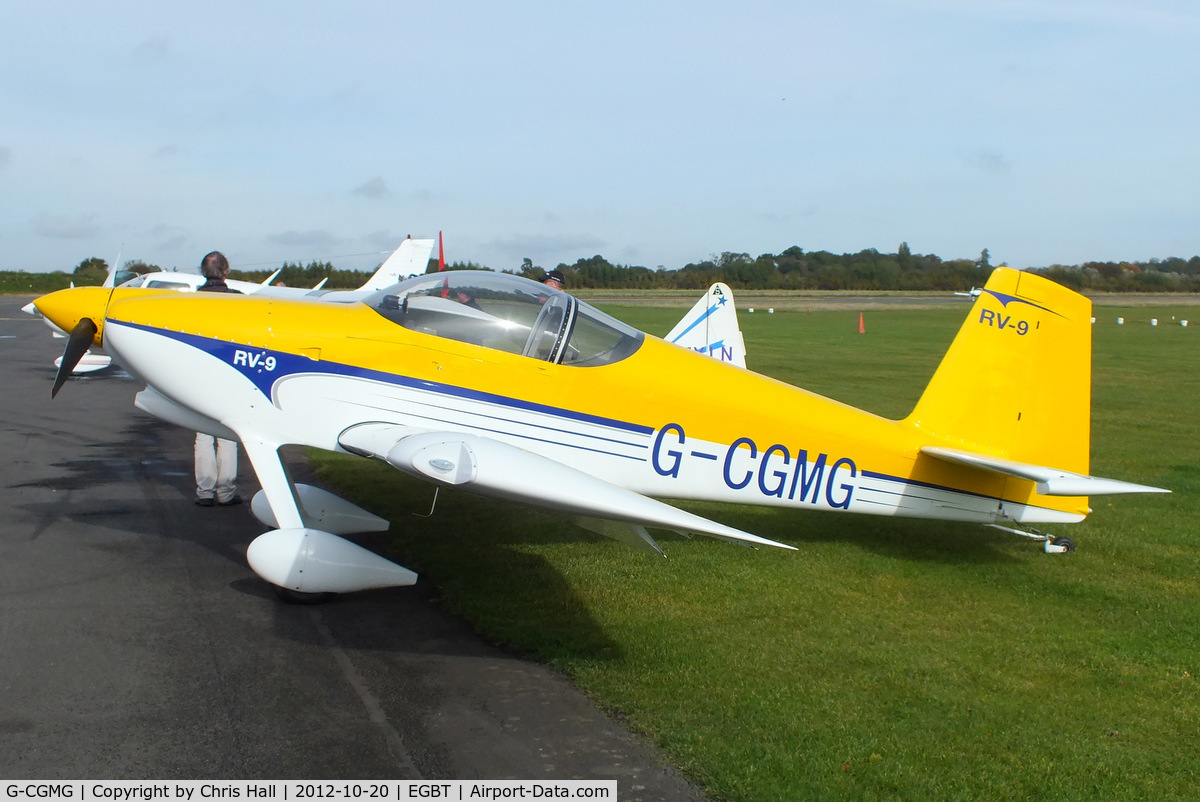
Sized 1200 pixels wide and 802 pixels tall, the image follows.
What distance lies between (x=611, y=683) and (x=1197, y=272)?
239ft

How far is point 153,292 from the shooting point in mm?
5680

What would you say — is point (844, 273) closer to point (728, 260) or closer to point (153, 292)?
point (728, 260)

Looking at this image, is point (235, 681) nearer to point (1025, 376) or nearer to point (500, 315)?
point (500, 315)

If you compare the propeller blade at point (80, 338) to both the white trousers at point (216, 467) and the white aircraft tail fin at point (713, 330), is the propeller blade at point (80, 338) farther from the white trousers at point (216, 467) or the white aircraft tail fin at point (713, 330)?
the white aircraft tail fin at point (713, 330)

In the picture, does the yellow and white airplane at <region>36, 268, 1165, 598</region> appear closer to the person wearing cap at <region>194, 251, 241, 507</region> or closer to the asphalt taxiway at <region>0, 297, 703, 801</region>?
the asphalt taxiway at <region>0, 297, 703, 801</region>

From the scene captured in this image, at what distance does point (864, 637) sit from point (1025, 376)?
2394mm

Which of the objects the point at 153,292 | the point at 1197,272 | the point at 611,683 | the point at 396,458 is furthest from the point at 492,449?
the point at 1197,272

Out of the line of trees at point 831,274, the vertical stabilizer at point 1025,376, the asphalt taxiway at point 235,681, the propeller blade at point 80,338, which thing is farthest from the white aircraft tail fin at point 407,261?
the line of trees at point 831,274

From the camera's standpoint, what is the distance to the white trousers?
7.20 m

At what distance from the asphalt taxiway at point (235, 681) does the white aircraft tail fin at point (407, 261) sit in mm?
20095

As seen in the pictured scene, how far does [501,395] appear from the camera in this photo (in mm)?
5355

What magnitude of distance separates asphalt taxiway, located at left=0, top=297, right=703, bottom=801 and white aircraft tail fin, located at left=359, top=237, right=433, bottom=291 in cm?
2010

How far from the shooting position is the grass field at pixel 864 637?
3.66 metres

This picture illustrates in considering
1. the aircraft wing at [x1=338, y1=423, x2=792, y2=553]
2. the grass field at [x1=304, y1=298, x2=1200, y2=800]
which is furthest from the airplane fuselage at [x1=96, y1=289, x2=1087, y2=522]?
the grass field at [x1=304, y1=298, x2=1200, y2=800]
